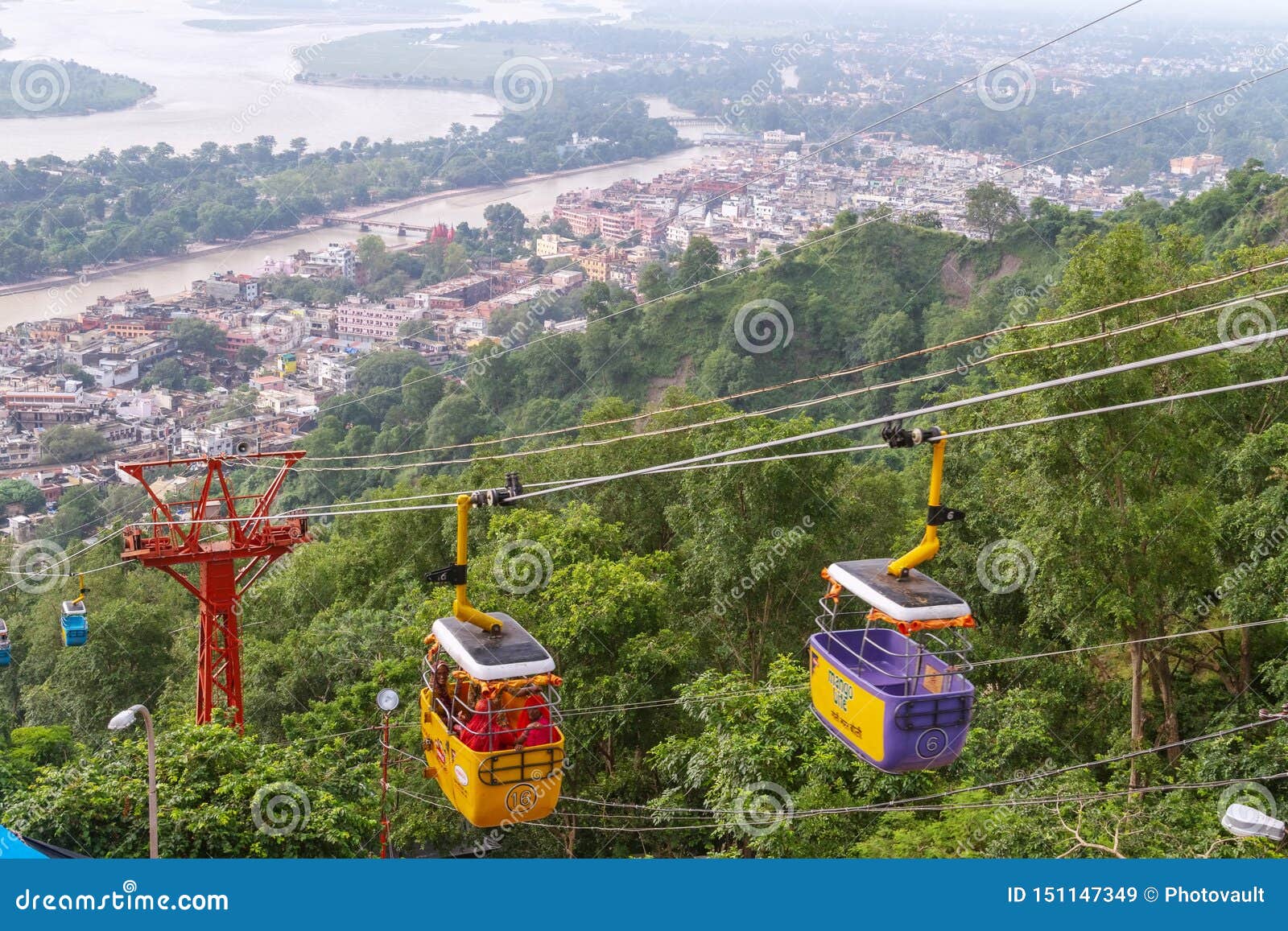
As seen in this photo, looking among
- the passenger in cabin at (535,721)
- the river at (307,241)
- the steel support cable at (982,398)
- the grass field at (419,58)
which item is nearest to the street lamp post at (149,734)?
the passenger in cabin at (535,721)

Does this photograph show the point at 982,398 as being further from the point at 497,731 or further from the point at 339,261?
the point at 339,261

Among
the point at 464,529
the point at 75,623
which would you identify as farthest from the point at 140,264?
the point at 464,529

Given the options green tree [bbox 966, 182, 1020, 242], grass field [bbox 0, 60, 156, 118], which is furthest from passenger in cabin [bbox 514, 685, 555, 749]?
grass field [bbox 0, 60, 156, 118]

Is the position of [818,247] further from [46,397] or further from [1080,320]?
[1080,320]

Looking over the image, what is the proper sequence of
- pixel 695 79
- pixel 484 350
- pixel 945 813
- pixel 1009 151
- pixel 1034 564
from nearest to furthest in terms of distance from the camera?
pixel 945 813 < pixel 1034 564 < pixel 484 350 < pixel 1009 151 < pixel 695 79

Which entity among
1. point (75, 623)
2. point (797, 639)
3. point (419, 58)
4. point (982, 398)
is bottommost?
point (797, 639)

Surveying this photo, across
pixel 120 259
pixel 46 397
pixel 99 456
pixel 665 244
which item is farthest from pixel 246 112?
pixel 99 456

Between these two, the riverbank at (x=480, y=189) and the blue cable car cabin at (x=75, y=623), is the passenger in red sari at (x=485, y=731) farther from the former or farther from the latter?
the riverbank at (x=480, y=189)
